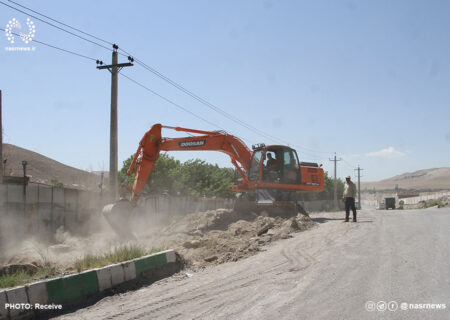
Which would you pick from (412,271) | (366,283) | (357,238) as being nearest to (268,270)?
(366,283)

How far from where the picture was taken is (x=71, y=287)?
6.28 meters

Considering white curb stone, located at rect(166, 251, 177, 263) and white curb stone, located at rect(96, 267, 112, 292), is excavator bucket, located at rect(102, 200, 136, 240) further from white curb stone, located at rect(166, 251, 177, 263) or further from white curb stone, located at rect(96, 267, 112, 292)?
white curb stone, located at rect(96, 267, 112, 292)

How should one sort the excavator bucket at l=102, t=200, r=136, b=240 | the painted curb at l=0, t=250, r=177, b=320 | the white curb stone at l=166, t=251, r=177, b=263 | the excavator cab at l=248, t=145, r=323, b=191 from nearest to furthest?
1. the painted curb at l=0, t=250, r=177, b=320
2. the white curb stone at l=166, t=251, r=177, b=263
3. the excavator bucket at l=102, t=200, r=136, b=240
4. the excavator cab at l=248, t=145, r=323, b=191

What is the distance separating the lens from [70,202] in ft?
51.3

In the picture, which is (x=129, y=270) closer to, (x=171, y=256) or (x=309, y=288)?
(x=171, y=256)

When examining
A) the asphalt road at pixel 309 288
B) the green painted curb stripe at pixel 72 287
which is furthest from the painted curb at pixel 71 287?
the asphalt road at pixel 309 288

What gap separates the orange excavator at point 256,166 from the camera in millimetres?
15791

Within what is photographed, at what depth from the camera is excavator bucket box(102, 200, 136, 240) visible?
12617 mm

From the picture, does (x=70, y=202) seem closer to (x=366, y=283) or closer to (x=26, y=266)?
(x=26, y=266)

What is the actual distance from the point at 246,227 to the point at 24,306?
9043 mm

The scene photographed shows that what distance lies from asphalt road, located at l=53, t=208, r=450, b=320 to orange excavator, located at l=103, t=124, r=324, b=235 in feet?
22.9

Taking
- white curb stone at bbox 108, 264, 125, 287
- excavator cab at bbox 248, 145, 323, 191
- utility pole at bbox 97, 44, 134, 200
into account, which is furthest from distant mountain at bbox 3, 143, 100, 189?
white curb stone at bbox 108, 264, 125, 287

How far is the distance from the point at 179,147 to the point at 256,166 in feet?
11.2

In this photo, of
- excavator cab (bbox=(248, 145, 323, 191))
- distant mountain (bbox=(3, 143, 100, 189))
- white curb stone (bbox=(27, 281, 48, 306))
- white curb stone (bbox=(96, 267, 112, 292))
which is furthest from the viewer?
distant mountain (bbox=(3, 143, 100, 189))
